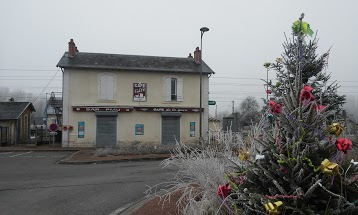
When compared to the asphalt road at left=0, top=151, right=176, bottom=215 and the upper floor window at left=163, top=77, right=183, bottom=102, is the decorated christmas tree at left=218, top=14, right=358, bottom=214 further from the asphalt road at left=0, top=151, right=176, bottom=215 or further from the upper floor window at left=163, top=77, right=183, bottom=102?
the upper floor window at left=163, top=77, right=183, bottom=102

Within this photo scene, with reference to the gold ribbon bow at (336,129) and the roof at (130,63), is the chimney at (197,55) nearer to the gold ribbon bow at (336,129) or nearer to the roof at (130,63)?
the roof at (130,63)

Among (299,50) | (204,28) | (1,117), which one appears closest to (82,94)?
(1,117)

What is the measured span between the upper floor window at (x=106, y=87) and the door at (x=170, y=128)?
179 inches

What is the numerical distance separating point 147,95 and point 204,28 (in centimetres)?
819

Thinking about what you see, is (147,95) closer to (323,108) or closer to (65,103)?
(65,103)

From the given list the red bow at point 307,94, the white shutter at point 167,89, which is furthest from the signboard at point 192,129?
the red bow at point 307,94

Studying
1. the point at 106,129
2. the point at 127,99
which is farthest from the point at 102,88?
the point at 106,129

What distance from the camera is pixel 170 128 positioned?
1043 inches

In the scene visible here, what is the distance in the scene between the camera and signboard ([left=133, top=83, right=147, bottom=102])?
2614 centimetres

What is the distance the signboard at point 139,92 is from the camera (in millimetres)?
26141

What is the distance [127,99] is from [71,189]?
1719 centimetres

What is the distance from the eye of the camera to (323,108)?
10.6 ft

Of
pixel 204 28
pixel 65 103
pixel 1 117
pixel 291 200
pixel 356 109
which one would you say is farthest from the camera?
pixel 1 117

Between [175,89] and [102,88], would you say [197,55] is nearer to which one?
[175,89]
